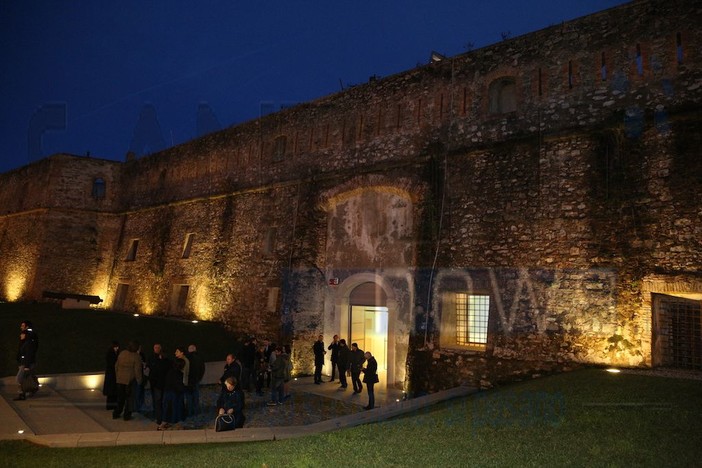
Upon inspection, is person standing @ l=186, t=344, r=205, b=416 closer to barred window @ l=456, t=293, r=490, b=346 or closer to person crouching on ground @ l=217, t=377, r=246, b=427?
person crouching on ground @ l=217, t=377, r=246, b=427

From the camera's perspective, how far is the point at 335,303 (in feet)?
44.3

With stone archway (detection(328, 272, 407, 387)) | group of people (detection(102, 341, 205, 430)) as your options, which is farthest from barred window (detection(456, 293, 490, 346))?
group of people (detection(102, 341, 205, 430))

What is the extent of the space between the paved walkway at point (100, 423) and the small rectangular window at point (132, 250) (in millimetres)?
12444

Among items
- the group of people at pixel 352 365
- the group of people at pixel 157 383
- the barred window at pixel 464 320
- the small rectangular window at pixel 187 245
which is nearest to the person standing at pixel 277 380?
the group of people at pixel 352 365

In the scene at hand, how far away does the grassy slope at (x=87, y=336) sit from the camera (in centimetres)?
1160

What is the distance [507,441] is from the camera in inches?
224

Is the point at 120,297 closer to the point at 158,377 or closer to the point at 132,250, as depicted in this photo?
the point at 132,250

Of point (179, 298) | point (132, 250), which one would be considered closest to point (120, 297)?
point (132, 250)

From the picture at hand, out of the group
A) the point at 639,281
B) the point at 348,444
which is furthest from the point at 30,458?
the point at 639,281

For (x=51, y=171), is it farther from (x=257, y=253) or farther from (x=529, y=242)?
(x=529, y=242)

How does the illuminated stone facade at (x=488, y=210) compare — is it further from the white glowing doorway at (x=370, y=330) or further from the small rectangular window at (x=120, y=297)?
the small rectangular window at (x=120, y=297)

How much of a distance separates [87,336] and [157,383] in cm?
644

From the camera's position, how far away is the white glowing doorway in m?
13.5

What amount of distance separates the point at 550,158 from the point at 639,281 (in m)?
3.01
